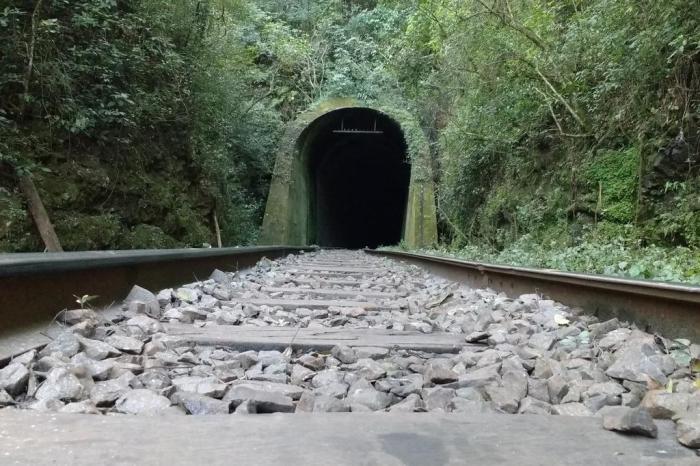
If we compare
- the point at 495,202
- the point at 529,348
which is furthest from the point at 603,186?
the point at 529,348

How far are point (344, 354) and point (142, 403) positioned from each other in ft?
3.01

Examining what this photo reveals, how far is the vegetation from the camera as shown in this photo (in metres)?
6.02

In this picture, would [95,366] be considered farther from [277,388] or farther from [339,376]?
[339,376]

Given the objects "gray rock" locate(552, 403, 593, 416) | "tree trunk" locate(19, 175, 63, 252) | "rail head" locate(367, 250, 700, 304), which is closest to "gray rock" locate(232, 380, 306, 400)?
"gray rock" locate(552, 403, 593, 416)

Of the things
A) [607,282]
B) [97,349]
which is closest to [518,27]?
[607,282]

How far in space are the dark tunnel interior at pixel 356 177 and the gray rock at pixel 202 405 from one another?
584 inches

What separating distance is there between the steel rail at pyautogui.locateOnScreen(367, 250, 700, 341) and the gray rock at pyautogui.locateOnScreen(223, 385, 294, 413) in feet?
5.00

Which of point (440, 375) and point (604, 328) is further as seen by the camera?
point (604, 328)

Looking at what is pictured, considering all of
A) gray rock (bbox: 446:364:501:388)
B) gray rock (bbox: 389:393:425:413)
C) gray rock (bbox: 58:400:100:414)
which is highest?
gray rock (bbox: 58:400:100:414)

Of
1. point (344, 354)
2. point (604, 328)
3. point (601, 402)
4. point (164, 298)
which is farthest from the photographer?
point (164, 298)

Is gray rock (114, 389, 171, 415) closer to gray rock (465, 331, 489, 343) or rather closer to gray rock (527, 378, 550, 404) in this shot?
gray rock (527, 378, 550, 404)

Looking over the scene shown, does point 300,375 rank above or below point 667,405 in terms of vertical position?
below

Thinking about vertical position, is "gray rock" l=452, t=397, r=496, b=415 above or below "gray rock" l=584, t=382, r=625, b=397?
below

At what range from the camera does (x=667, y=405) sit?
4.71 feet
